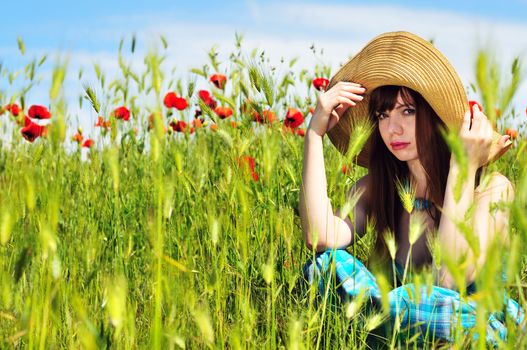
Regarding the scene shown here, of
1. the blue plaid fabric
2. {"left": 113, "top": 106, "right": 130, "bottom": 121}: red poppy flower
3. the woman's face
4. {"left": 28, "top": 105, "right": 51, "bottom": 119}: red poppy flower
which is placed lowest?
{"left": 28, "top": 105, "right": 51, "bottom": 119}: red poppy flower

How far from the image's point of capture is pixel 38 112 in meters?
3.50

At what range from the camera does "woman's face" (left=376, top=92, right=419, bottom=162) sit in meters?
1.83

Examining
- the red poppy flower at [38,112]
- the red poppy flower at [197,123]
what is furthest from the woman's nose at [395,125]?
the red poppy flower at [38,112]

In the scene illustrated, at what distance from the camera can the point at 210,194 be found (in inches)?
84.5

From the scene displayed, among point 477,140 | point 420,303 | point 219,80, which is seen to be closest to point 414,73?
point 477,140

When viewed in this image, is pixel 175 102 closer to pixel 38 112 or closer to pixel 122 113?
pixel 122 113

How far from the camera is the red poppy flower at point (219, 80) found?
2588 mm

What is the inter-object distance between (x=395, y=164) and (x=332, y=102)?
30 cm

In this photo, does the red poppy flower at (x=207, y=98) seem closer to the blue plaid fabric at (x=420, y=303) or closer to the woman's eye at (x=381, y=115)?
the woman's eye at (x=381, y=115)

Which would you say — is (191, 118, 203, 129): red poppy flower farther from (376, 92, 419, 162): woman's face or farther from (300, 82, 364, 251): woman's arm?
(376, 92, 419, 162): woman's face

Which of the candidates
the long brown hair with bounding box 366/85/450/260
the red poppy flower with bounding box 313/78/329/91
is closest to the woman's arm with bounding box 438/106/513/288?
the long brown hair with bounding box 366/85/450/260

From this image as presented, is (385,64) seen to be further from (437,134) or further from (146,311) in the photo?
(146,311)

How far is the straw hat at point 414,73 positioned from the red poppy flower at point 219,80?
70 cm

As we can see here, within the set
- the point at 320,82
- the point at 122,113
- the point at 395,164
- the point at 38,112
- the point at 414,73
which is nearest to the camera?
the point at 414,73
